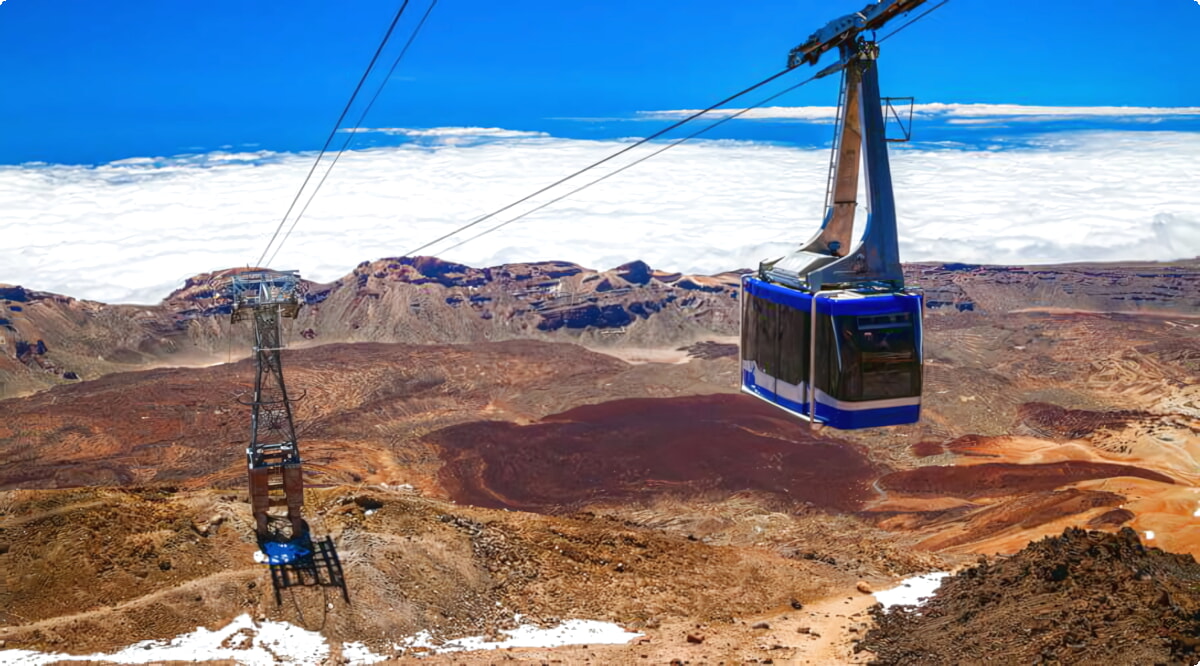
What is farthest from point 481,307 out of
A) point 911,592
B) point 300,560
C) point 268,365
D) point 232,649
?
point 232,649

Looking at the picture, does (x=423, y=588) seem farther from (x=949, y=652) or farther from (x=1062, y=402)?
(x=1062, y=402)

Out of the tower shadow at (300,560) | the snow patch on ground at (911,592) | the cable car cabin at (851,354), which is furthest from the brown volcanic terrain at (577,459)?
the cable car cabin at (851,354)

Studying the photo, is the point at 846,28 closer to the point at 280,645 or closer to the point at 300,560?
the point at 280,645

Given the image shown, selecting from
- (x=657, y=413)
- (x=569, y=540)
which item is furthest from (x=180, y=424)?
(x=569, y=540)

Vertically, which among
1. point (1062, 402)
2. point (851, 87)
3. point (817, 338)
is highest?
point (851, 87)

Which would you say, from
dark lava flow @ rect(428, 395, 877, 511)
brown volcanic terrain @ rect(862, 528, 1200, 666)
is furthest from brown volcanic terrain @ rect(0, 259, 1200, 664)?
brown volcanic terrain @ rect(862, 528, 1200, 666)

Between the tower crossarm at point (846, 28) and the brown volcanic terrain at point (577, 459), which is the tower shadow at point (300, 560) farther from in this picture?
the tower crossarm at point (846, 28)

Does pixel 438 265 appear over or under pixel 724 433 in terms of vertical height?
over
